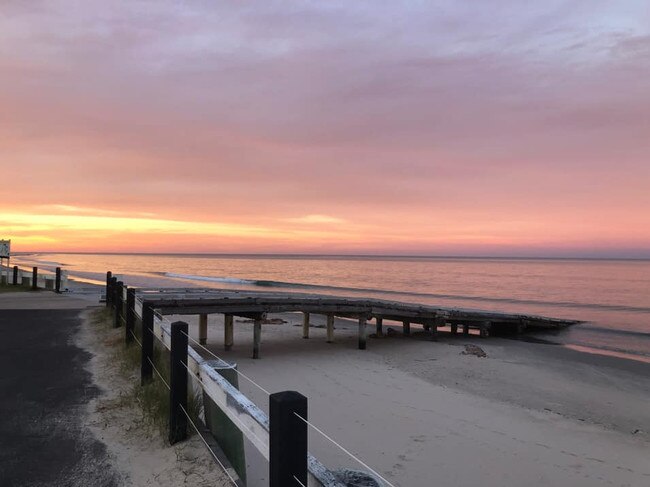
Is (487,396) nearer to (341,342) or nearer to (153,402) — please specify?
(341,342)

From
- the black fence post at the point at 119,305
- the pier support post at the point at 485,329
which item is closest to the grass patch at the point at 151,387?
the black fence post at the point at 119,305

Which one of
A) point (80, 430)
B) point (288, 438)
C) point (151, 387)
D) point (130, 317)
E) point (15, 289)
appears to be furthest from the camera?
point (15, 289)

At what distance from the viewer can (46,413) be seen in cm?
609

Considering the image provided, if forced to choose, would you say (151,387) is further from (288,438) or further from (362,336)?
(362,336)

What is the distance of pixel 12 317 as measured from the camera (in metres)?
14.5

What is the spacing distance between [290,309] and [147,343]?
8908 mm

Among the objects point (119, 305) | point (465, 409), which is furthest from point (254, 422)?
point (119, 305)

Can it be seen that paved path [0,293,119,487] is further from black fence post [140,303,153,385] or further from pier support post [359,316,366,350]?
pier support post [359,316,366,350]

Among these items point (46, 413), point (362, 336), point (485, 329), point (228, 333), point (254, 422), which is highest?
point (254, 422)

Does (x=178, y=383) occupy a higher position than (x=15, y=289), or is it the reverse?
(x=178, y=383)

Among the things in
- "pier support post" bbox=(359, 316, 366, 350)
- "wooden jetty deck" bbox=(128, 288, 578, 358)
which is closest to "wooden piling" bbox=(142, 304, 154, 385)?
"wooden jetty deck" bbox=(128, 288, 578, 358)

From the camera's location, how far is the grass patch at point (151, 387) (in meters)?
5.44

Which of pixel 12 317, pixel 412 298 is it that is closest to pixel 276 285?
pixel 412 298

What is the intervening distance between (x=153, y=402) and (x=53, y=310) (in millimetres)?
12783
